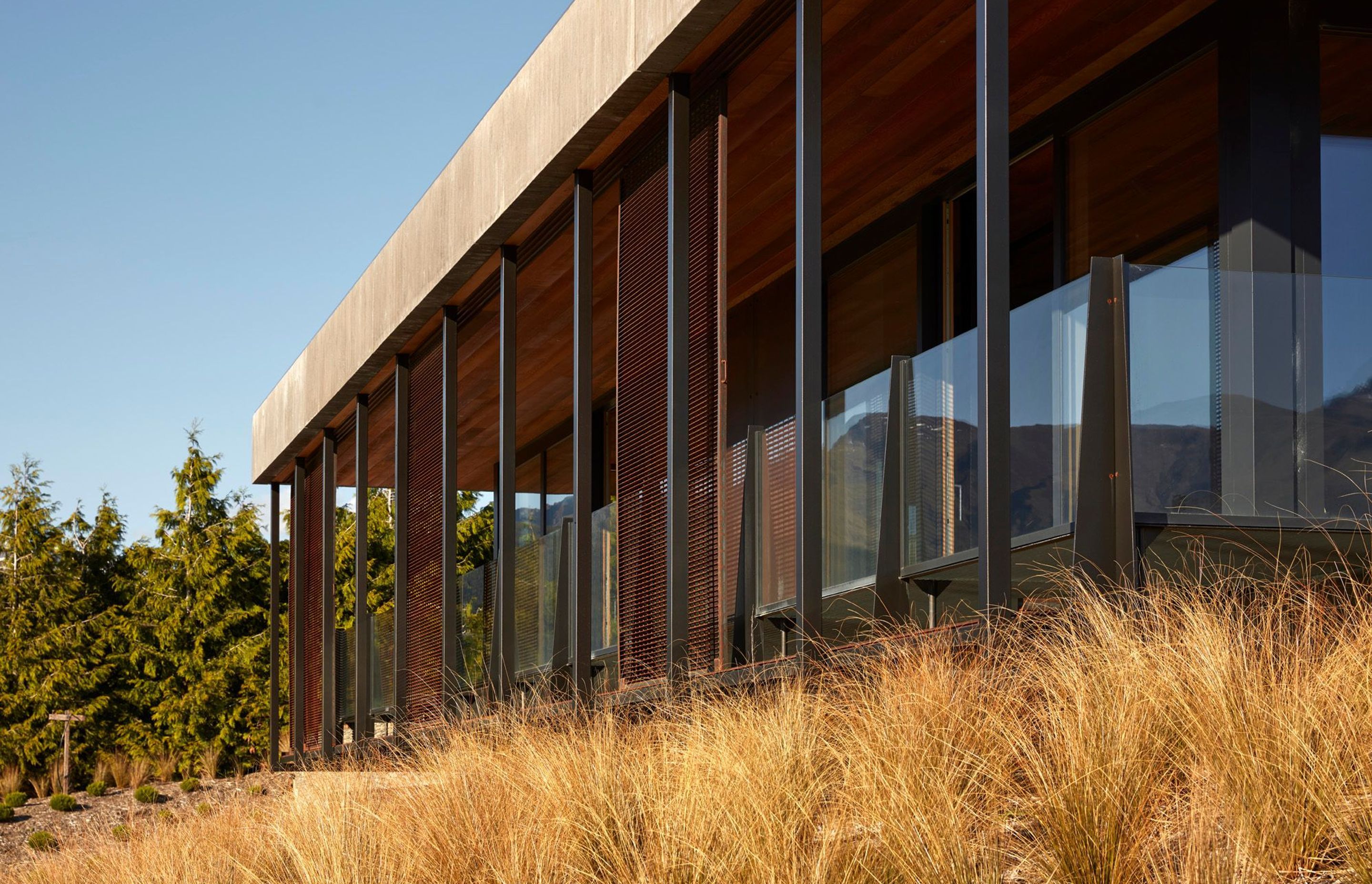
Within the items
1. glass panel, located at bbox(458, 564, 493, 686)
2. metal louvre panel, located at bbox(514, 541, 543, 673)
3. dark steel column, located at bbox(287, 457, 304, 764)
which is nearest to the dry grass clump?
metal louvre panel, located at bbox(514, 541, 543, 673)

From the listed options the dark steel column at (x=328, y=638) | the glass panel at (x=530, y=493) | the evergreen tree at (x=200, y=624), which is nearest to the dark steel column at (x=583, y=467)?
the glass panel at (x=530, y=493)

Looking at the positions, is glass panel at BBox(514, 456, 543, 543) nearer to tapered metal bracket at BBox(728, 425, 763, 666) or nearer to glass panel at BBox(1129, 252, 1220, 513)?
tapered metal bracket at BBox(728, 425, 763, 666)

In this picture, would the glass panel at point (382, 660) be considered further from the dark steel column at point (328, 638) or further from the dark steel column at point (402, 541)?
the dark steel column at point (402, 541)

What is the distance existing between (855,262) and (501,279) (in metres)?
2.83

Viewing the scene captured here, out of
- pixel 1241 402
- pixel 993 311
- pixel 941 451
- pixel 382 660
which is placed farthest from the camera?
pixel 382 660

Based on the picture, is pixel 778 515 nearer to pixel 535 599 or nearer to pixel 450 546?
pixel 535 599

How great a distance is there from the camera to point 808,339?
280 inches

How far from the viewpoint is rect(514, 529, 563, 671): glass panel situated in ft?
36.1

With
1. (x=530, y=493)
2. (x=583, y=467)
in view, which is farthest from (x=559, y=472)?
(x=583, y=467)

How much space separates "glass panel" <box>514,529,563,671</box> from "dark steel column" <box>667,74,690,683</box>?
7.88ft

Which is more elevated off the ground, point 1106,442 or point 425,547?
point 1106,442

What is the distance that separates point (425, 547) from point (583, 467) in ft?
15.6

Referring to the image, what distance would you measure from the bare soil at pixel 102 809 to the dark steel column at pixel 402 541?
3.66 meters

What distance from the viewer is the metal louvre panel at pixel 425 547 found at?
13.6 meters
